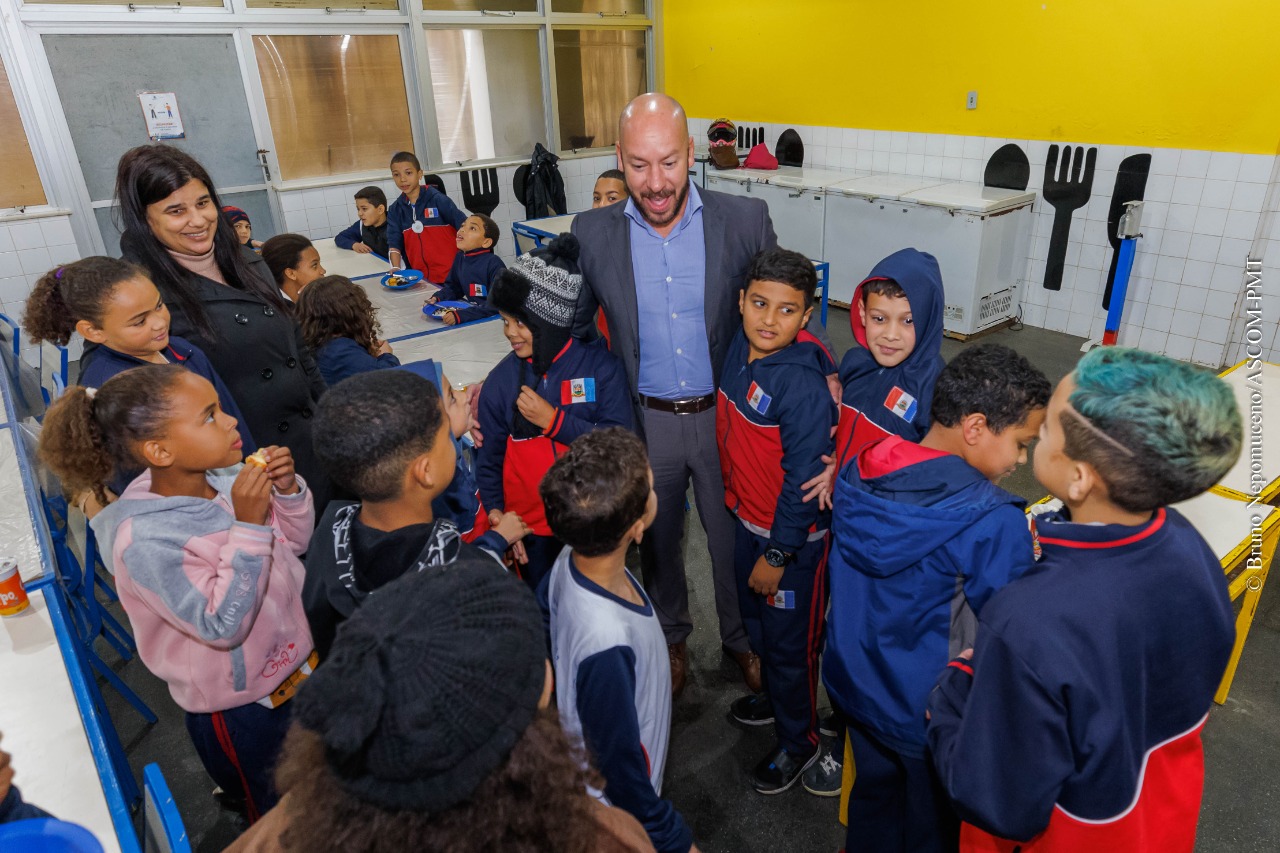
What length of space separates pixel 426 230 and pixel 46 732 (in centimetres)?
399

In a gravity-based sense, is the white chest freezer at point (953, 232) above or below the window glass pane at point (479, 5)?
below

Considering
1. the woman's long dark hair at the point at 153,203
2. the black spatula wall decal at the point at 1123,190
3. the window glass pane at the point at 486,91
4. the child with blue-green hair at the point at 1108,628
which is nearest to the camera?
the child with blue-green hair at the point at 1108,628

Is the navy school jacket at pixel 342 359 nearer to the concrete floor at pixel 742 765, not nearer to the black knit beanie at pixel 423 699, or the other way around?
the concrete floor at pixel 742 765

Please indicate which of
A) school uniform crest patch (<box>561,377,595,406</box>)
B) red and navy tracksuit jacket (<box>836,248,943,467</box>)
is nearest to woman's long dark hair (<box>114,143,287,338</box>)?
school uniform crest patch (<box>561,377,595,406</box>)

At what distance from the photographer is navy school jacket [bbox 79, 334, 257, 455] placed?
1878 millimetres

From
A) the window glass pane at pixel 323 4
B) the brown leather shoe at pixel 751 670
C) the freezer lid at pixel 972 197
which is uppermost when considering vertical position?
the window glass pane at pixel 323 4

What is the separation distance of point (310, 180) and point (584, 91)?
301 cm

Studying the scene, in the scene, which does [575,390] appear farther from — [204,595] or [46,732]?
[46,732]

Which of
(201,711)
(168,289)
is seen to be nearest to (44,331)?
(168,289)

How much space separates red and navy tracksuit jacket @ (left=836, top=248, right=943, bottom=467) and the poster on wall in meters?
6.17

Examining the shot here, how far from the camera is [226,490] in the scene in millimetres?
1810

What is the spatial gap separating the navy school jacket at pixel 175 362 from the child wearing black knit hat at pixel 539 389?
675 mm

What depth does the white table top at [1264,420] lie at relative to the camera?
7.23 feet

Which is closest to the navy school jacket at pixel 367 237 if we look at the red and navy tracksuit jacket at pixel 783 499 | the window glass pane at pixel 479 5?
the window glass pane at pixel 479 5
